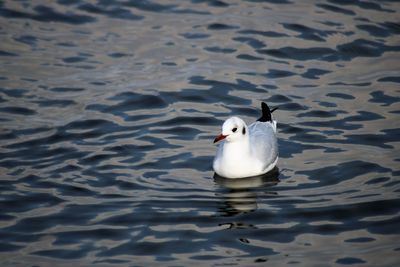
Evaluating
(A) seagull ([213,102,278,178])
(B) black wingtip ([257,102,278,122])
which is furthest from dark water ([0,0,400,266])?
(B) black wingtip ([257,102,278,122])

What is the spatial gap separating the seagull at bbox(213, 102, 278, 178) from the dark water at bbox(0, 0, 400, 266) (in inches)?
6.5

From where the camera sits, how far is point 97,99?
47.1ft

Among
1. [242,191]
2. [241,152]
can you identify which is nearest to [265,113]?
[241,152]

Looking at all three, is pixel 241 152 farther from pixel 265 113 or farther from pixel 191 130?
pixel 191 130

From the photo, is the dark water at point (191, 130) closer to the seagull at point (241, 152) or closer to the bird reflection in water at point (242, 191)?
the bird reflection in water at point (242, 191)

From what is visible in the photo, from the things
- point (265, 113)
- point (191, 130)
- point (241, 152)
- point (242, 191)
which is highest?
point (265, 113)

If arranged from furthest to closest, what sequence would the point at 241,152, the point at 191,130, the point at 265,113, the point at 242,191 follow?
the point at 191,130, the point at 265,113, the point at 241,152, the point at 242,191

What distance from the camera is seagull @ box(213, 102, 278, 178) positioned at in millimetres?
11789

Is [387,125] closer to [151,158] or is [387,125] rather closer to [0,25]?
[151,158]

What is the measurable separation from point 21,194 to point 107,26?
6.81 meters

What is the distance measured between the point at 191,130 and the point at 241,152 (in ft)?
5.26

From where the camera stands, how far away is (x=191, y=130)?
1336 centimetres

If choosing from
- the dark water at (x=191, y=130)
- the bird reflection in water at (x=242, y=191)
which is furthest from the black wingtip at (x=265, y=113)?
the bird reflection in water at (x=242, y=191)

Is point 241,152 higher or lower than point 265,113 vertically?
lower
